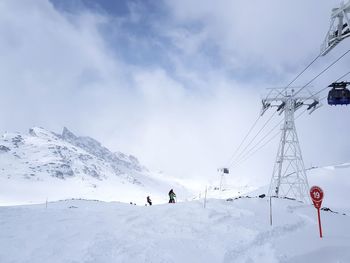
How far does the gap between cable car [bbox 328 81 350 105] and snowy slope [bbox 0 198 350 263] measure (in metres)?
6.32

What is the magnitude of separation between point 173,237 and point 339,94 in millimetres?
12274

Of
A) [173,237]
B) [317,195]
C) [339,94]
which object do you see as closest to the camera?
[173,237]

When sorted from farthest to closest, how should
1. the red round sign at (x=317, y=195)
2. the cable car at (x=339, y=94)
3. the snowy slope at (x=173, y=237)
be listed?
1. the cable car at (x=339, y=94)
2. the red round sign at (x=317, y=195)
3. the snowy slope at (x=173, y=237)

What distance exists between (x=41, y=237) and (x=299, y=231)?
422 inches

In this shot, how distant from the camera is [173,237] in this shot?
1362 cm

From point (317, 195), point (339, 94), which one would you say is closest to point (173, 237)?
point (317, 195)

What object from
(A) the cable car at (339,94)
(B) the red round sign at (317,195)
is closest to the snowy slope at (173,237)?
(B) the red round sign at (317,195)

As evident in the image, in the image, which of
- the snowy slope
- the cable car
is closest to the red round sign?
the snowy slope

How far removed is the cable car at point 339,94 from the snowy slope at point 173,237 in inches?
249

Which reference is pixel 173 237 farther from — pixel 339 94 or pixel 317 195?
pixel 339 94

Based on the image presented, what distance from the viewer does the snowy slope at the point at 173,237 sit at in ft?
37.5

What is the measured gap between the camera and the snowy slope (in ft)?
37.5

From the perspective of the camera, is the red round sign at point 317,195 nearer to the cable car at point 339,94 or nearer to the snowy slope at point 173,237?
the snowy slope at point 173,237

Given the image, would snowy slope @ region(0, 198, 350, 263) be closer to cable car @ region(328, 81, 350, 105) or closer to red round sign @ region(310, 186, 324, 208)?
red round sign @ region(310, 186, 324, 208)
